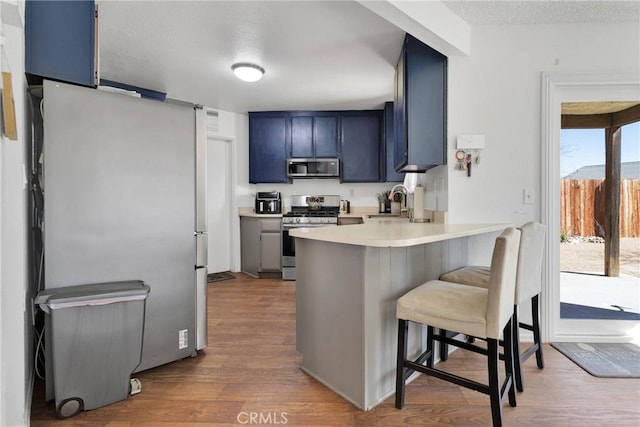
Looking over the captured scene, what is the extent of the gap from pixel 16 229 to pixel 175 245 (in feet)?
2.49

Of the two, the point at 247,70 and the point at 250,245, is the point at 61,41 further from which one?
the point at 250,245

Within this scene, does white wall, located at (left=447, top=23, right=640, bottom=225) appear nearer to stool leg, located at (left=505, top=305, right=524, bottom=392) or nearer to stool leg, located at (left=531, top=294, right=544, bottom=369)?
stool leg, located at (left=531, top=294, right=544, bottom=369)

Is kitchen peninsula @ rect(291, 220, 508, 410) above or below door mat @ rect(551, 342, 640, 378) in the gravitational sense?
above

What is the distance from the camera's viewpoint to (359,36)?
2.68m

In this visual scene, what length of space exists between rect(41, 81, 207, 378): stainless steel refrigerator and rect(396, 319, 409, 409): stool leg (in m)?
1.31

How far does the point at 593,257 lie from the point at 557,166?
91 centimetres

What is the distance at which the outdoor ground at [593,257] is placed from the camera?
2682 mm

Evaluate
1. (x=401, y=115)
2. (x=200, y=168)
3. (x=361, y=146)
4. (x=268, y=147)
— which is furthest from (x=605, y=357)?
(x=268, y=147)

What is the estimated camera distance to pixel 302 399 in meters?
1.75

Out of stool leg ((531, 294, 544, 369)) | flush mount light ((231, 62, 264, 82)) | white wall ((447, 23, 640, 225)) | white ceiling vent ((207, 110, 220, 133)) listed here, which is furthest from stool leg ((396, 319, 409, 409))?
white ceiling vent ((207, 110, 220, 133))

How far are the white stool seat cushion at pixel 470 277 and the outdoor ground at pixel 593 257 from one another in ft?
3.63

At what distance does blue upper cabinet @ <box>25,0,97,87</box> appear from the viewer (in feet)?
5.25

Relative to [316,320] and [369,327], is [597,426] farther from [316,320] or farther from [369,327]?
[316,320]

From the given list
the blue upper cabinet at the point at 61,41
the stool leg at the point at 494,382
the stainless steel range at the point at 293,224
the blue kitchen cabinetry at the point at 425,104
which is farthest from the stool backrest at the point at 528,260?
the stainless steel range at the point at 293,224
